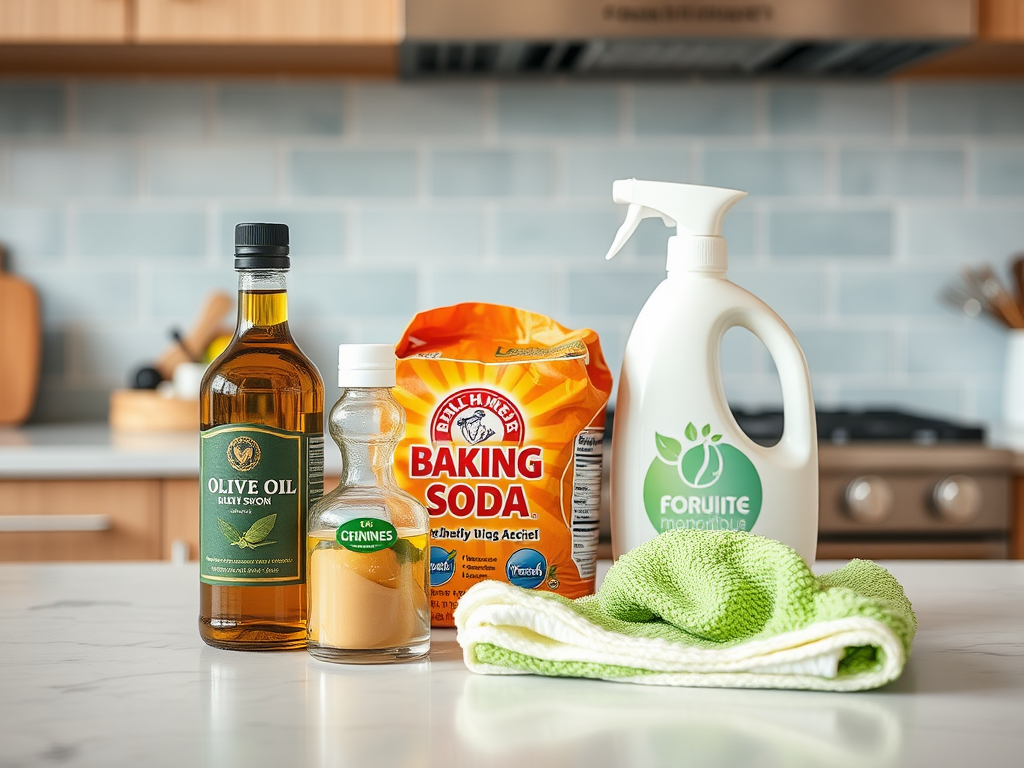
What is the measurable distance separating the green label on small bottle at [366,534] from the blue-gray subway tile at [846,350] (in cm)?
170

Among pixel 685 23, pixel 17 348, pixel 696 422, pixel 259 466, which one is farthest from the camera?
pixel 17 348

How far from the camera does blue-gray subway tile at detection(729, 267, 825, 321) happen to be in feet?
7.09

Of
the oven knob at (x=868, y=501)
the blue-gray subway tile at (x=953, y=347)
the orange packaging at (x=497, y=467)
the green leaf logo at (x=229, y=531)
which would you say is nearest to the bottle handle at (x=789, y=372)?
the orange packaging at (x=497, y=467)

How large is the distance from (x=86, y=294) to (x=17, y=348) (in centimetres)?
16

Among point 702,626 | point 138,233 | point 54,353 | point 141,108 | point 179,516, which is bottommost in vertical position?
point 179,516

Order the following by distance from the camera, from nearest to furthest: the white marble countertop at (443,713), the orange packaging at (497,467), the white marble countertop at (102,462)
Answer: the white marble countertop at (443,713), the orange packaging at (497,467), the white marble countertop at (102,462)

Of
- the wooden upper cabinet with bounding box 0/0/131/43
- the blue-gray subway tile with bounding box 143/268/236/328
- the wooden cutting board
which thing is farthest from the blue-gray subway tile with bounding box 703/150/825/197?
the wooden cutting board

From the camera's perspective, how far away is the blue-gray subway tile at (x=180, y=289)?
215 centimetres

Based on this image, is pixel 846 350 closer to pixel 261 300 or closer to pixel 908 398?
pixel 908 398

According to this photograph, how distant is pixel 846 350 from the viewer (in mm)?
2180

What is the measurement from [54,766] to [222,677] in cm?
14

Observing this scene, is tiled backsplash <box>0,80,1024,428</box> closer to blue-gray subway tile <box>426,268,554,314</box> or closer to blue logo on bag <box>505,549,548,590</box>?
blue-gray subway tile <box>426,268,554,314</box>

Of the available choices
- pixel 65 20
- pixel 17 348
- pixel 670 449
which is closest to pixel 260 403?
pixel 670 449

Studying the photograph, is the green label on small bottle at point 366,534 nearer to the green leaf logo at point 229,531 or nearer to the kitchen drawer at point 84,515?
the green leaf logo at point 229,531
